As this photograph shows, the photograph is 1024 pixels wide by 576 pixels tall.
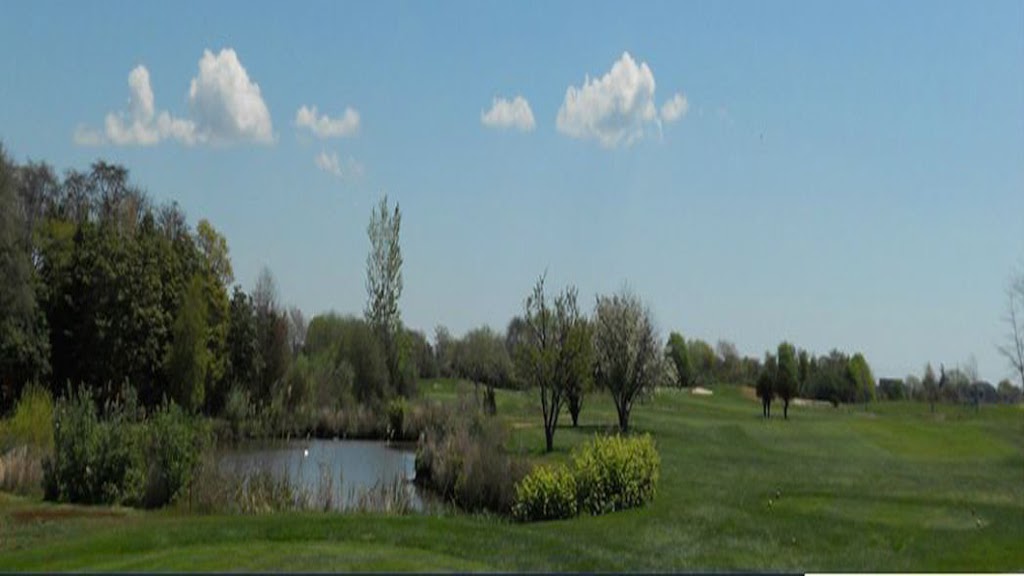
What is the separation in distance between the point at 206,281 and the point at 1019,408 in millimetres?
55093

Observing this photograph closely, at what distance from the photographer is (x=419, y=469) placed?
28734 millimetres

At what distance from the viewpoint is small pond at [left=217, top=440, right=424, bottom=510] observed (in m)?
21.5

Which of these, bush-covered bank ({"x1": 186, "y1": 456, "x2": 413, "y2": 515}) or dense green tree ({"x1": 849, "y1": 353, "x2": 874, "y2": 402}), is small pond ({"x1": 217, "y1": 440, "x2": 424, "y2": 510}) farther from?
dense green tree ({"x1": 849, "y1": 353, "x2": 874, "y2": 402})

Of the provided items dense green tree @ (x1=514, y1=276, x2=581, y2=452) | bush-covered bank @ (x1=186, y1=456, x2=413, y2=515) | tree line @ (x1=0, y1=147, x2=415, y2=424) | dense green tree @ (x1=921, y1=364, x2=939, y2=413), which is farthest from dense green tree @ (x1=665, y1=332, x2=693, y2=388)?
bush-covered bank @ (x1=186, y1=456, x2=413, y2=515)

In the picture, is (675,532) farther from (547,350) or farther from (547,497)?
(547,350)

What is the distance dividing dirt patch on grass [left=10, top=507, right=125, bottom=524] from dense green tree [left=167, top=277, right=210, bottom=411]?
1053 inches

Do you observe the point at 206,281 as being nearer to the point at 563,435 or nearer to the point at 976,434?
the point at 563,435

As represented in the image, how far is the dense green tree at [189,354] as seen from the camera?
46438mm

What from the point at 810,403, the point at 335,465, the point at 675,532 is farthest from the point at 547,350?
the point at 810,403

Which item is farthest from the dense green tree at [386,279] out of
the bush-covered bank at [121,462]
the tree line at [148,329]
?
the bush-covered bank at [121,462]

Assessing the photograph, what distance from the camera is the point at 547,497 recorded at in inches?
773

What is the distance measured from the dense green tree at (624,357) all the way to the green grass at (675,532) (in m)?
8.88

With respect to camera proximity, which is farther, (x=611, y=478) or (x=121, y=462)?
(x=121, y=462)

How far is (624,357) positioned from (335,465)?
13.2 meters
